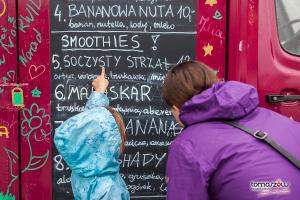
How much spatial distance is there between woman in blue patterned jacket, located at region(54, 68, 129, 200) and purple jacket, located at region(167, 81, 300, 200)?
0.70 metres

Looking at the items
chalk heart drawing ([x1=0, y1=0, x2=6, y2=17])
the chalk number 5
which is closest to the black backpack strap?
the chalk number 5

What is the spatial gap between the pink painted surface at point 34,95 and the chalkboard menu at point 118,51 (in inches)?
1.9

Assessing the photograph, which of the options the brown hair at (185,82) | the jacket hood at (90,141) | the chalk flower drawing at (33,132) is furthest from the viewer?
the chalk flower drawing at (33,132)

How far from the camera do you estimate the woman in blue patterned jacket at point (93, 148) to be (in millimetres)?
2320

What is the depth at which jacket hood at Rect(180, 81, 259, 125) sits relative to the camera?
1647mm

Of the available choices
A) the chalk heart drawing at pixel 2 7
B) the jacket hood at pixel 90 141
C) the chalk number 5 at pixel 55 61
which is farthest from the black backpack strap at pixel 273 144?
the chalk heart drawing at pixel 2 7

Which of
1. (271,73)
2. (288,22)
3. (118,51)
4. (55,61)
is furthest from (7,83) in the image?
(288,22)

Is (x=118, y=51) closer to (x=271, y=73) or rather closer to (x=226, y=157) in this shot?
(x=271, y=73)

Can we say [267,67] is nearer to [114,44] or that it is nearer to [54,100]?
[114,44]

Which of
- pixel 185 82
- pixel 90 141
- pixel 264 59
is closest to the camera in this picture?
pixel 185 82

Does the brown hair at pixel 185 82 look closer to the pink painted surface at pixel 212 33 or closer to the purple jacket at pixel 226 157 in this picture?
the purple jacket at pixel 226 157

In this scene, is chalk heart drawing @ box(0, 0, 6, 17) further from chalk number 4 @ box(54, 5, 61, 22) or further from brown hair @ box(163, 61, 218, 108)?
brown hair @ box(163, 61, 218, 108)

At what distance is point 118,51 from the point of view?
2.89 meters

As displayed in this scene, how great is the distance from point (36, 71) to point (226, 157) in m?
1.57
